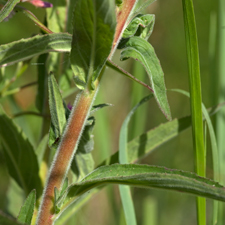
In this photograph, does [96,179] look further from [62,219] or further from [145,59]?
[62,219]

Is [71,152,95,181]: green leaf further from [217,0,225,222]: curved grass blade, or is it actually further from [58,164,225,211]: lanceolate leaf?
[217,0,225,222]: curved grass blade

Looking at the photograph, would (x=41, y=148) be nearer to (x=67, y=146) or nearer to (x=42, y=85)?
(x=42, y=85)

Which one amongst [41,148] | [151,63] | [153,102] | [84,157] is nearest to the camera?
[151,63]

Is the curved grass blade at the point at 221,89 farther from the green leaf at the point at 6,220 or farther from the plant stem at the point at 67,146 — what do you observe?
the green leaf at the point at 6,220

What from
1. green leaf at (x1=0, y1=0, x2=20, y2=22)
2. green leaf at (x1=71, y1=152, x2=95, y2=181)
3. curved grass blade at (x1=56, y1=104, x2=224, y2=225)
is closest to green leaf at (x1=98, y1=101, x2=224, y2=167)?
curved grass blade at (x1=56, y1=104, x2=224, y2=225)

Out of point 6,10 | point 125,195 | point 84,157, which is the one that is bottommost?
point 125,195

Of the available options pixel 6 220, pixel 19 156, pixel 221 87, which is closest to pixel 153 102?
pixel 221 87

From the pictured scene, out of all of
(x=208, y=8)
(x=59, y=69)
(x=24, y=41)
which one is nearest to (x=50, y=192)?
(x=24, y=41)
